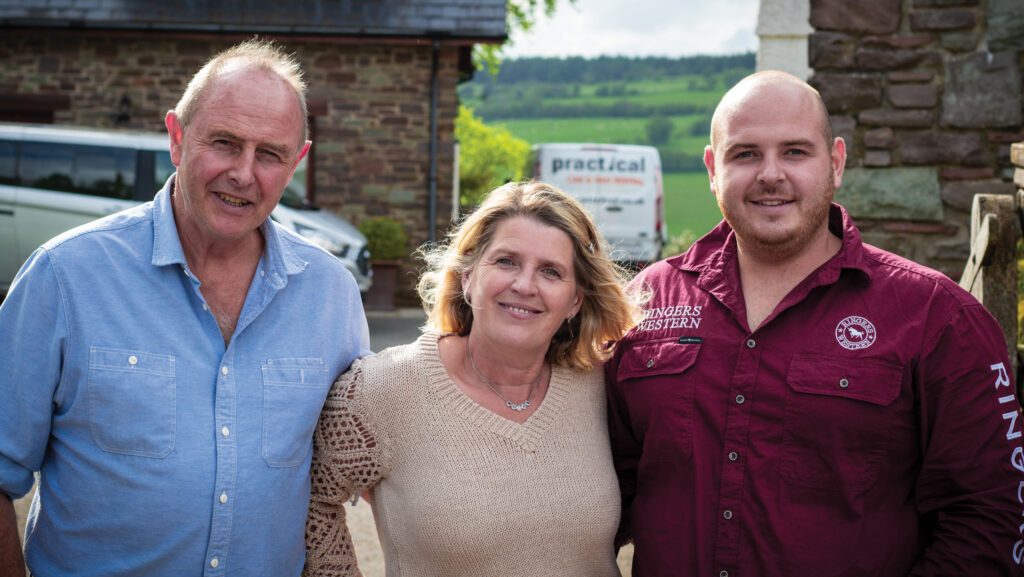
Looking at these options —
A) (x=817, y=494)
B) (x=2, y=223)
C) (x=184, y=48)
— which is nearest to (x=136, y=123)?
(x=184, y=48)

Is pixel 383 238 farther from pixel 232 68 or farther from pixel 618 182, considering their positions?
pixel 232 68

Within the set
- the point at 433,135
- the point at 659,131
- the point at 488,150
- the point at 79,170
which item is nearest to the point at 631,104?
the point at 659,131

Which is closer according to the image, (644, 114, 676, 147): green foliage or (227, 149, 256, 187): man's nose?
(227, 149, 256, 187): man's nose

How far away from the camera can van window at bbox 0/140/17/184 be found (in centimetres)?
870

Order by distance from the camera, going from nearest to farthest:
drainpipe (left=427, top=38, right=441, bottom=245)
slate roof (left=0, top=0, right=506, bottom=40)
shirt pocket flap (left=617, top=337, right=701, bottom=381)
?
shirt pocket flap (left=617, top=337, right=701, bottom=381), slate roof (left=0, top=0, right=506, bottom=40), drainpipe (left=427, top=38, right=441, bottom=245)

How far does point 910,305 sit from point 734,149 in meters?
0.59

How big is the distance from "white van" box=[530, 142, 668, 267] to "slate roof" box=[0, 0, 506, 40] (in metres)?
2.95

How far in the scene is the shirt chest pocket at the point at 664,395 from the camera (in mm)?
2322

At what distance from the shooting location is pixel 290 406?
2254 millimetres

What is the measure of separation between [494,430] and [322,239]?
281 inches

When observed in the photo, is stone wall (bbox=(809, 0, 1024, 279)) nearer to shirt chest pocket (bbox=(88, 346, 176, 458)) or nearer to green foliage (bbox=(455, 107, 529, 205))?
shirt chest pocket (bbox=(88, 346, 176, 458))

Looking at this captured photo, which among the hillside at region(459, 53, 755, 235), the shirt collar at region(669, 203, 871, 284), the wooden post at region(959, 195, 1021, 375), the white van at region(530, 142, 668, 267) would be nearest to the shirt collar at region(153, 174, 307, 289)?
the shirt collar at region(669, 203, 871, 284)

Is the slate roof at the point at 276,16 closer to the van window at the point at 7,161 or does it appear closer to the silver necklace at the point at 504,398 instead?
the van window at the point at 7,161

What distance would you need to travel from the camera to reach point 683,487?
2.31 m
